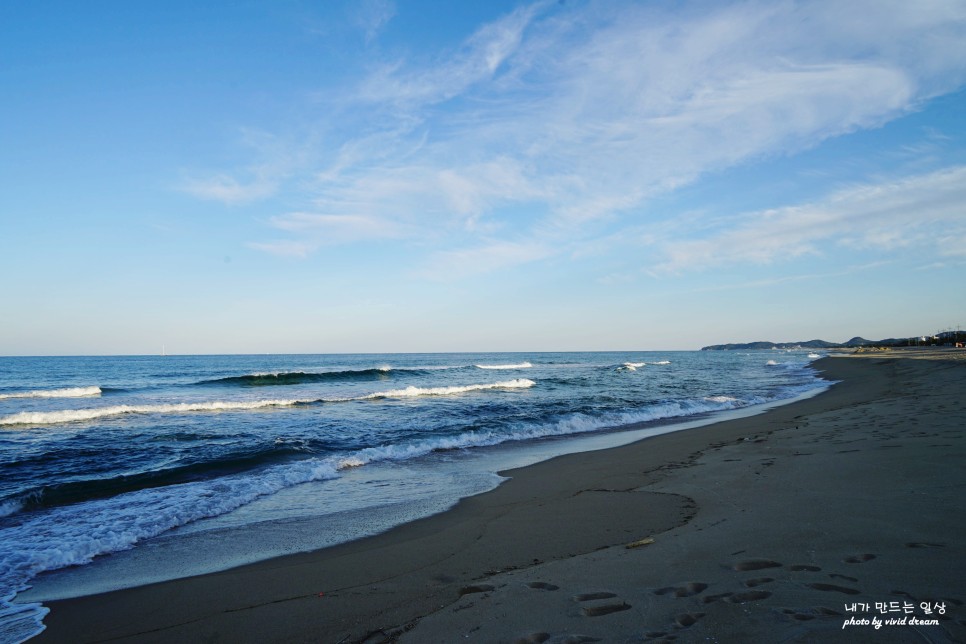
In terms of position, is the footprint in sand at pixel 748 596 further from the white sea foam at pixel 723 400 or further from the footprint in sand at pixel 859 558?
the white sea foam at pixel 723 400

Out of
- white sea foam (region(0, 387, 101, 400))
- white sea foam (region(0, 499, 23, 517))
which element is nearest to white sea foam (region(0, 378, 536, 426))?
white sea foam (region(0, 387, 101, 400))

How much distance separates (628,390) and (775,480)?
21.6 meters

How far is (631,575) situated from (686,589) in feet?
1.65

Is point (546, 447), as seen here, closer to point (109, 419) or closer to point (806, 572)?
point (806, 572)

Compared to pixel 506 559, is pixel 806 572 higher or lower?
higher

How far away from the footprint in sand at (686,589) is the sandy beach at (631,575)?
2 cm

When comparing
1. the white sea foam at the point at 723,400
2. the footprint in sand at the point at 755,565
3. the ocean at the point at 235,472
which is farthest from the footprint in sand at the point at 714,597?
the white sea foam at the point at 723,400

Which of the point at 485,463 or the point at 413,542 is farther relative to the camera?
the point at 485,463

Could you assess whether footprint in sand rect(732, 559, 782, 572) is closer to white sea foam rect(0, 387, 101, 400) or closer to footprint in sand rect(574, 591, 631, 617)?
footprint in sand rect(574, 591, 631, 617)

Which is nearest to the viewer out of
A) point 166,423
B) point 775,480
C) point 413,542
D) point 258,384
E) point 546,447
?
point 413,542

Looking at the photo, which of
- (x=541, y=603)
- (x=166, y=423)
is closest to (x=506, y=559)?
(x=541, y=603)

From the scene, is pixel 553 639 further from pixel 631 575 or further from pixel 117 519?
pixel 117 519

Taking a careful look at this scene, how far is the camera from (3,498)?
7949mm

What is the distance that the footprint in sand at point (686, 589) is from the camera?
3581 mm
